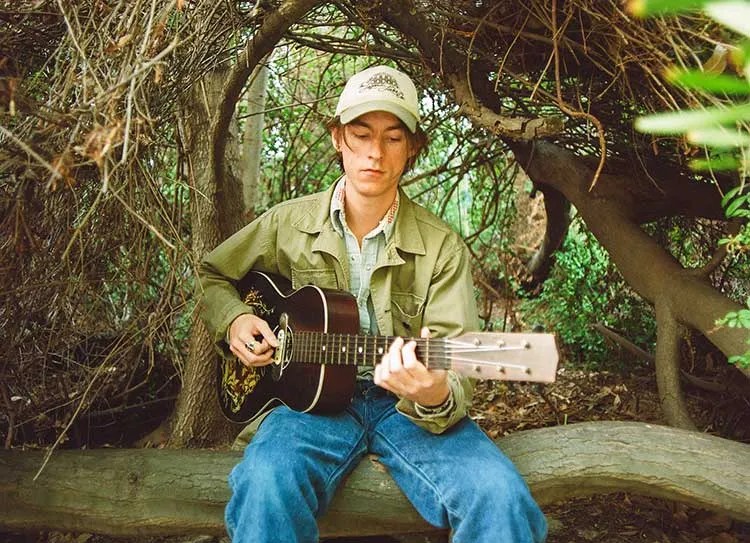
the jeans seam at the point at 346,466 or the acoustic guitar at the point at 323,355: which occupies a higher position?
the acoustic guitar at the point at 323,355

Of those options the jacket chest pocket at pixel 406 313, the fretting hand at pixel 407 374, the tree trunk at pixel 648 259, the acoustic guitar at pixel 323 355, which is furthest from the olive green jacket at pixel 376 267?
the tree trunk at pixel 648 259

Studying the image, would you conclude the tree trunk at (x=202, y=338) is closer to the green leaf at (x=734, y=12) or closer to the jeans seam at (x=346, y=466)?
the jeans seam at (x=346, y=466)

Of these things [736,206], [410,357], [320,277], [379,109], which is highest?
[379,109]

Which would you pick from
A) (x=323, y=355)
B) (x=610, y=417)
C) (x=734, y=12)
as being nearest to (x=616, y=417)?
(x=610, y=417)

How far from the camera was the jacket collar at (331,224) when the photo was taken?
291 centimetres

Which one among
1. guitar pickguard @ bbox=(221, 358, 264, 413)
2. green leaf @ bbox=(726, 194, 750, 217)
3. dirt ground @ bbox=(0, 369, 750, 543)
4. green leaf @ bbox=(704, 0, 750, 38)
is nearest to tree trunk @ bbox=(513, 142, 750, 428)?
dirt ground @ bbox=(0, 369, 750, 543)

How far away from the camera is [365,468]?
2721mm

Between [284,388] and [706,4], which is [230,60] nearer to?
[284,388]

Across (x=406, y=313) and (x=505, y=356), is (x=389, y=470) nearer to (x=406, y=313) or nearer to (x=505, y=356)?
(x=406, y=313)

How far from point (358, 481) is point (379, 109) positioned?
1.37 metres

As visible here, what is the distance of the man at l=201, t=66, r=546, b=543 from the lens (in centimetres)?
234

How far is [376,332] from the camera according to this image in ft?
9.46

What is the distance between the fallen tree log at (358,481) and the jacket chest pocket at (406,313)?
20.3 inches

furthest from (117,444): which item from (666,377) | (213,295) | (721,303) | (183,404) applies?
(721,303)
